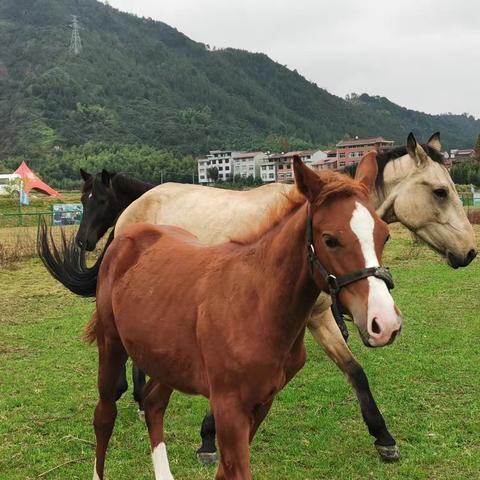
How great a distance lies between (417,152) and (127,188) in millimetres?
3668

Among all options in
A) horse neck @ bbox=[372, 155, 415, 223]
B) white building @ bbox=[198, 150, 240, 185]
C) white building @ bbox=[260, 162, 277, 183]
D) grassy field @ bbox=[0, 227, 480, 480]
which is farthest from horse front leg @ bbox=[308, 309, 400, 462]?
white building @ bbox=[198, 150, 240, 185]

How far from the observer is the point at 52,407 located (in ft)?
17.2

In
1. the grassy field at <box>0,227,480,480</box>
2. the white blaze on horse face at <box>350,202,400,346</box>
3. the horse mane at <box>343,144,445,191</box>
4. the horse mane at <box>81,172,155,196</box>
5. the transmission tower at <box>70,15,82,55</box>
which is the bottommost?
the grassy field at <box>0,227,480,480</box>

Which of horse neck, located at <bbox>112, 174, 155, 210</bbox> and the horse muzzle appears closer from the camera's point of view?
the horse muzzle

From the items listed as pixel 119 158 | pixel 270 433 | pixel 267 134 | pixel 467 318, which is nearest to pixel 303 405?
pixel 270 433

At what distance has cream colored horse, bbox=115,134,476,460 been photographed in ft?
14.9

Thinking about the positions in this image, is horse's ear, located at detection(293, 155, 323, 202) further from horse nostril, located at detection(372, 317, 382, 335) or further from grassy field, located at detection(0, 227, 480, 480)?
grassy field, located at detection(0, 227, 480, 480)

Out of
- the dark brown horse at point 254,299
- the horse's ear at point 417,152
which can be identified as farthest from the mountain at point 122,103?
the dark brown horse at point 254,299

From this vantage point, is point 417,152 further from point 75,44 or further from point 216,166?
point 75,44

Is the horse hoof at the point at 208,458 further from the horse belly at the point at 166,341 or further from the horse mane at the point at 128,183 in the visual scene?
the horse mane at the point at 128,183

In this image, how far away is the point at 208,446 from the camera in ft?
13.4

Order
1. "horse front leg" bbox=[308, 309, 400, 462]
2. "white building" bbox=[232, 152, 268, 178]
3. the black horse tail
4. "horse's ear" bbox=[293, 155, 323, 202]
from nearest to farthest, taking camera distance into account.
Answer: "horse's ear" bbox=[293, 155, 323, 202] < "horse front leg" bbox=[308, 309, 400, 462] < the black horse tail < "white building" bbox=[232, 152, 268, 178]

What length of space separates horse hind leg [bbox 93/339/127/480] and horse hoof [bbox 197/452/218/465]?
0.80 metres

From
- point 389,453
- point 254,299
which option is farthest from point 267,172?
point 254,299
